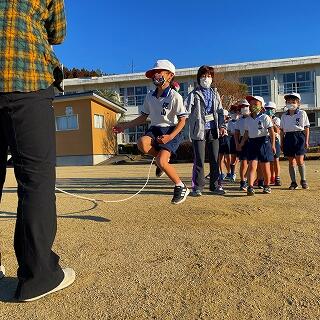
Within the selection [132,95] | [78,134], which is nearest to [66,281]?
[78,134]

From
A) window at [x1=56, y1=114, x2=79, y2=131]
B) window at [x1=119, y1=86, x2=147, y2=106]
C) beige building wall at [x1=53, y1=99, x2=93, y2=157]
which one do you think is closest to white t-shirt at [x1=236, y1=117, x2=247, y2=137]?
beige building wall at [x1=53, y1=99, x2=93, y2=157]

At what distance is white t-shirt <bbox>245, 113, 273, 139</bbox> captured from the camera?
737 cm

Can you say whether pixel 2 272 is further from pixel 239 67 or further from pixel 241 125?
pixel 239 67

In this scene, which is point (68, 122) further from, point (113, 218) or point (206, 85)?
point (113, 218)

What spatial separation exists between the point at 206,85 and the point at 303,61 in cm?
2998

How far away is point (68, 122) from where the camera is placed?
2812 cm

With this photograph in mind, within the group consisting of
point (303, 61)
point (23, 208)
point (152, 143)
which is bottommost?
Result: point (23, 208)

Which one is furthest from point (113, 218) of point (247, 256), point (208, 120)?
point (208, 120)

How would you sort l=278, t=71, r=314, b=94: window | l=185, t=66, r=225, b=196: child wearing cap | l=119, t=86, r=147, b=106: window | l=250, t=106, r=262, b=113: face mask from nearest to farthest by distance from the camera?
l=185, t=66, r=225, b=196: child wearing cap < l=250, t=106, r=262, b=113: face mask < l=278, t=71, r=314, b=94: window < l=119, t=86, r=147, b=106: window

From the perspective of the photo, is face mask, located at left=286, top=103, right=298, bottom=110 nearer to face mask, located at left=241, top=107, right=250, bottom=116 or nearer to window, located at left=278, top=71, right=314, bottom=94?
face mask, located at left=241, top=107, right=250, bottom=116

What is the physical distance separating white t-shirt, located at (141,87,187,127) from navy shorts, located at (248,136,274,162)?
85.1 inches

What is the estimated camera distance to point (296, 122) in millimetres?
7898

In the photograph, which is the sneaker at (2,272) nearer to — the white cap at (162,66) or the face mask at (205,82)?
the white cap at (162,66)

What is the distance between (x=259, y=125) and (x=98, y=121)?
22.7m
